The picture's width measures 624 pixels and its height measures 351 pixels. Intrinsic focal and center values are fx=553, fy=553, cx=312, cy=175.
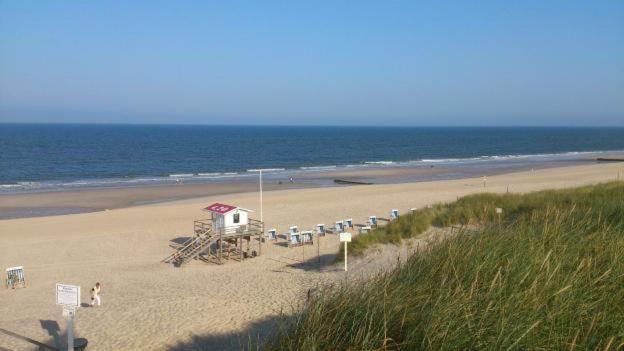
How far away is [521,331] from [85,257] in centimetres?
1790

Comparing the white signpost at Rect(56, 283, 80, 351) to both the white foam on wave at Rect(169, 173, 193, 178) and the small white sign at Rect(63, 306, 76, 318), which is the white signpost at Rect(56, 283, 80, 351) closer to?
the small white sign at Rect(63, 306, 76, 318)

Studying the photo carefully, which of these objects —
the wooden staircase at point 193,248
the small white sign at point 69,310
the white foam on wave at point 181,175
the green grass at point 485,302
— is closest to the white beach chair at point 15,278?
the wooden staircase at point 193,248

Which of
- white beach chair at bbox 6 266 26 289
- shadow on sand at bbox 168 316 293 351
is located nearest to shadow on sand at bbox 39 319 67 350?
shadow on sand at bbox 168 316 293 351

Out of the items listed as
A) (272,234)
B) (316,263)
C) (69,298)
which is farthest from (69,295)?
(272,234)

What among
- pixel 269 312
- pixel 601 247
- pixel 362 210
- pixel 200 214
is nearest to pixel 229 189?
pixel 200 214

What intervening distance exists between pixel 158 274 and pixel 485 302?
13.9 m

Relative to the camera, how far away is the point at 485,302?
11.8 ft

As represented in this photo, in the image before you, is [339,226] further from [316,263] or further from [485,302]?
[485,302]

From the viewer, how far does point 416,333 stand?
11.5ft

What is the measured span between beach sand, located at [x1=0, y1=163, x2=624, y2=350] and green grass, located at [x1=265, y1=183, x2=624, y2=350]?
4.35 feet

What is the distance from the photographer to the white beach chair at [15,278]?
1514 centimetres

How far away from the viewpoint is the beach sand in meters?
10.2

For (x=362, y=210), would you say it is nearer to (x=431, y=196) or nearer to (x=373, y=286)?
(x=431, y=196)

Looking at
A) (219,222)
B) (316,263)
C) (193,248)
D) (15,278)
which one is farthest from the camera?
(219,222)
